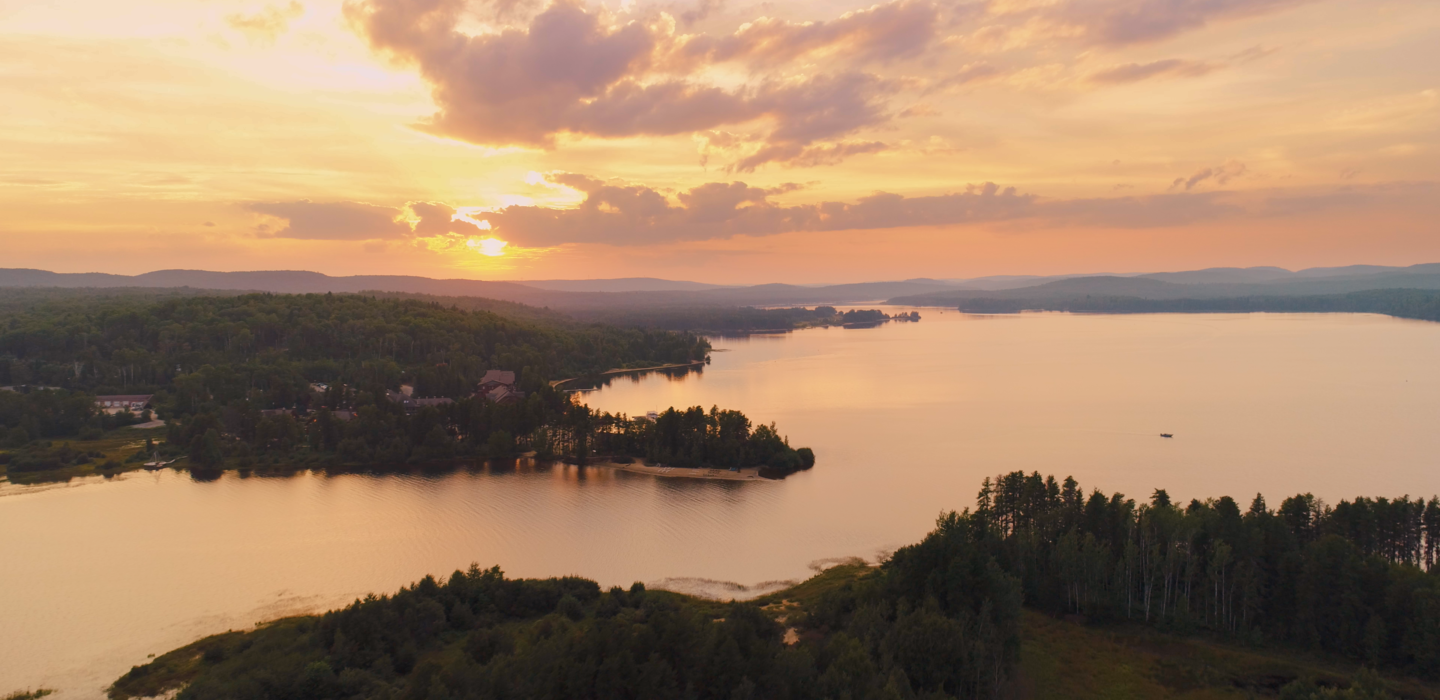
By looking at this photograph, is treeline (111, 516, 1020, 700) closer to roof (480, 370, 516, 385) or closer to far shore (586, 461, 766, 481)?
far shore (586, 461, 766, 481)

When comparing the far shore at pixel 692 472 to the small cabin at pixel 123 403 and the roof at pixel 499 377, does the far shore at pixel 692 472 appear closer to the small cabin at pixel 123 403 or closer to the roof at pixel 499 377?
the roof at pixel 499 377

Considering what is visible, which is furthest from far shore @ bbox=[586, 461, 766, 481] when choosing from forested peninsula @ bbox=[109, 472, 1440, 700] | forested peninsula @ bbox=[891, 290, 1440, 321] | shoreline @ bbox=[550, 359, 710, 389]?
forested peninsula @ bbox=[891, 290, 1440, 321]

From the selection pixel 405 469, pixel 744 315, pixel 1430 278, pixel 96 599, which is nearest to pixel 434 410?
pixel 405 469

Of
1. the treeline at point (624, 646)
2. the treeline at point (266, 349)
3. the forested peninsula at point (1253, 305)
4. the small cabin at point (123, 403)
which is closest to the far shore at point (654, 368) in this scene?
the treeline at point (266, 349)

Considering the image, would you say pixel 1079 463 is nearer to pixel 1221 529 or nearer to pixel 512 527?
pixel 1221 529

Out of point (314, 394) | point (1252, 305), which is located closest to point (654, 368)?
point (314, 394)

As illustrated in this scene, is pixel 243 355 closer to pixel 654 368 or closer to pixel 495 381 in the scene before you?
pixel 495 381
